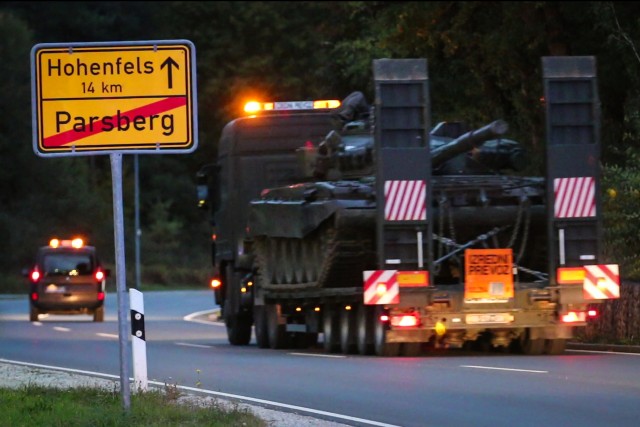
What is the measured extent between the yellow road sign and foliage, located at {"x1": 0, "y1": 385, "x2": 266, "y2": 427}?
210cm

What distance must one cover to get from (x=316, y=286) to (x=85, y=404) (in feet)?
33.2

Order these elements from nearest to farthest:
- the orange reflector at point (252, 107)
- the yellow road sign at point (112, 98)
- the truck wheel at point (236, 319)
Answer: the yellow road sign at point (112, 98) < the orange reflector at point (252, 107) < the truck wheel at point (236, 319)

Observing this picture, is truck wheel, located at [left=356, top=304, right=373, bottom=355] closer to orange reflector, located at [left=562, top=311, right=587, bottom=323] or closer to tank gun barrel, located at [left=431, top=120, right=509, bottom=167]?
tank gun barrel, located at [left=431, top=120, right=509, bottom=167]

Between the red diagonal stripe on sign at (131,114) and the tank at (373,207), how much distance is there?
935 cm

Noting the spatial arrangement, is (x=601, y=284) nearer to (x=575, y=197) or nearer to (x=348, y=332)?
(x=575, y=197)

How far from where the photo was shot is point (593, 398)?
1584 cm

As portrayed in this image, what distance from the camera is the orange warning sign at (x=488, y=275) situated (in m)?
22.8

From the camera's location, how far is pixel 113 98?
13852 millimetres

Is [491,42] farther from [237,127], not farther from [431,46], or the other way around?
[237,127]

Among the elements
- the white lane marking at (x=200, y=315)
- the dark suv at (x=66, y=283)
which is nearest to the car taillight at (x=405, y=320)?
the white lane marking at (x=200, y=315)

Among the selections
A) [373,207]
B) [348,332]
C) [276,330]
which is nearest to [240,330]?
[276,330]

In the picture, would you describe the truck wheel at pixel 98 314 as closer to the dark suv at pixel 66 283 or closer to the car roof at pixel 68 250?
the dark suv at pixel 66 283

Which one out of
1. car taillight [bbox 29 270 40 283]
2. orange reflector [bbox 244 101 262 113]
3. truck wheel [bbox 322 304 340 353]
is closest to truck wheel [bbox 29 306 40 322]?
car taillight [bbox 29 270 40 283]

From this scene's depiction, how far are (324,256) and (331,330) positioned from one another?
5.38 feet
